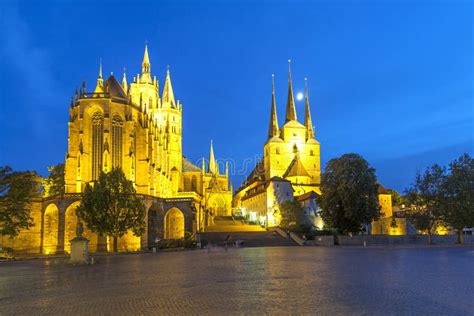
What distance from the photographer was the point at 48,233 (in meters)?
56.6

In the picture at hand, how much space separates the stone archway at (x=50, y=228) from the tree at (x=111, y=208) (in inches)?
489

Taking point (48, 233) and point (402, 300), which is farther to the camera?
point (48, 233)

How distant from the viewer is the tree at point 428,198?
55406mm

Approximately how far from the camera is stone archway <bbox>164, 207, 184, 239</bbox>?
61.1 metres

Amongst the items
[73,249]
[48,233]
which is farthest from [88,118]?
[73,249]

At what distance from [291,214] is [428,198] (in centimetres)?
2177

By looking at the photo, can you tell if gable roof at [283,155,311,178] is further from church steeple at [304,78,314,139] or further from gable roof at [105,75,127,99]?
gable roof at [105,75,127,99]

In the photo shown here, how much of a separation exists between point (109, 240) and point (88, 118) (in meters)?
16.9

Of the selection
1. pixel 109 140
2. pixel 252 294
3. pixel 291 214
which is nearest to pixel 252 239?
pixel 291 214

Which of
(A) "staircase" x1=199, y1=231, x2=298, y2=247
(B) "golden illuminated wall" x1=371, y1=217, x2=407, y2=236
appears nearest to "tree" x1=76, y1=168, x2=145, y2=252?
(A) "staircase" x1=199, y1=231, x2=298, y2=247

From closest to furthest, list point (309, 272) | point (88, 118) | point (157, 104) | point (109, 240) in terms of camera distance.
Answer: point (309, 272) < point (109, 240) < point (88, 118) < point (157, 104)

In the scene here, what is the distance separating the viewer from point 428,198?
56031 millimetres

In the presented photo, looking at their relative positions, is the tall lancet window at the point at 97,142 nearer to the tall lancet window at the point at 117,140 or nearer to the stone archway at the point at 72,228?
the tall lancet window at the point at 117,140

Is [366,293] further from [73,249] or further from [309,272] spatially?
[73,249]
